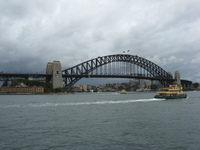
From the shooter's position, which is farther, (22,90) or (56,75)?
(56,75)

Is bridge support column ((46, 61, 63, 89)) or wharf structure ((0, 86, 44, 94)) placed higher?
bridge support column ((46, 61, 63, 89))

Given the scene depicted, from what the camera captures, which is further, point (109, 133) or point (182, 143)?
point (109, 133)

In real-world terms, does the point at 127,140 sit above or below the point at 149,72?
below

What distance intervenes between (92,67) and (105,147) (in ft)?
309

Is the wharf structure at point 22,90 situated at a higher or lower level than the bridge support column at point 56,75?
lower

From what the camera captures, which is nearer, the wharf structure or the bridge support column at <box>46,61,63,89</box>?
the wharf structure

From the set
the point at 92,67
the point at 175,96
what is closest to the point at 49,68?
the point at 92,67

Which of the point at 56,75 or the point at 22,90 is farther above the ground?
the point at 56,75

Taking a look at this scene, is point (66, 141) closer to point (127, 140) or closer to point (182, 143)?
point (127, 140)

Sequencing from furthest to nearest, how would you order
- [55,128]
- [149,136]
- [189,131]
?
[55,128] → [189,131] → [149,136]

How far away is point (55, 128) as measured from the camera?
15.8 m

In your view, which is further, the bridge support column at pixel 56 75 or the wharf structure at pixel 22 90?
the bridge support column at pixel 56 75

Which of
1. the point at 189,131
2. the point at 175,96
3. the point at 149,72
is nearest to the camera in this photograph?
the point at 189,131

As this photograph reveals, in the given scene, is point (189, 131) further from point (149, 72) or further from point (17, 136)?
point (149, 72)
